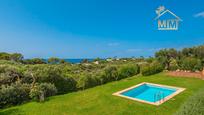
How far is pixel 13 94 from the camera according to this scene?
8.37 m

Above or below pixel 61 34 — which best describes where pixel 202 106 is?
below

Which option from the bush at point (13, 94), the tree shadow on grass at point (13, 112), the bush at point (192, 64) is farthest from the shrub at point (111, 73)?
the tree shadow on grass at point (13, 112)

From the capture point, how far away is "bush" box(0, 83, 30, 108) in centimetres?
807

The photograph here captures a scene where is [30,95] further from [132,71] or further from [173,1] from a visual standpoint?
[173,1]

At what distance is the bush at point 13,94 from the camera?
26.5ft

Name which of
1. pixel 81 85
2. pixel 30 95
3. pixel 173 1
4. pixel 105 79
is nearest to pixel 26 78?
pixel 30 95

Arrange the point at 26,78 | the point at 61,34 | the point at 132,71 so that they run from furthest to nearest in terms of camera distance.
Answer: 1. the point at 61,34
2. the point at 132,71
3. the point at 26,78

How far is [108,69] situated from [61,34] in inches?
595

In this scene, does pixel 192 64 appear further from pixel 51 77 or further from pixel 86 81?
pixel 51 77

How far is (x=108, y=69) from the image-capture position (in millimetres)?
17844

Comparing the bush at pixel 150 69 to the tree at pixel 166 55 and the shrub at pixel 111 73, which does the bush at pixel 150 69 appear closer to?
the tree at pixel 166 55

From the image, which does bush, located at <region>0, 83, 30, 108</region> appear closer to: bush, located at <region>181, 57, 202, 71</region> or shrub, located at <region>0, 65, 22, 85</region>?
shrub, located at <region>0, 65, 22, 85</region>

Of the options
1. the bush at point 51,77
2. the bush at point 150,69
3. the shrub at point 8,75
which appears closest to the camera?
the shrub at point 8,75

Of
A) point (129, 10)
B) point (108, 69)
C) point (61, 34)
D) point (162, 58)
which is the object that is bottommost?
point (108, 69)
